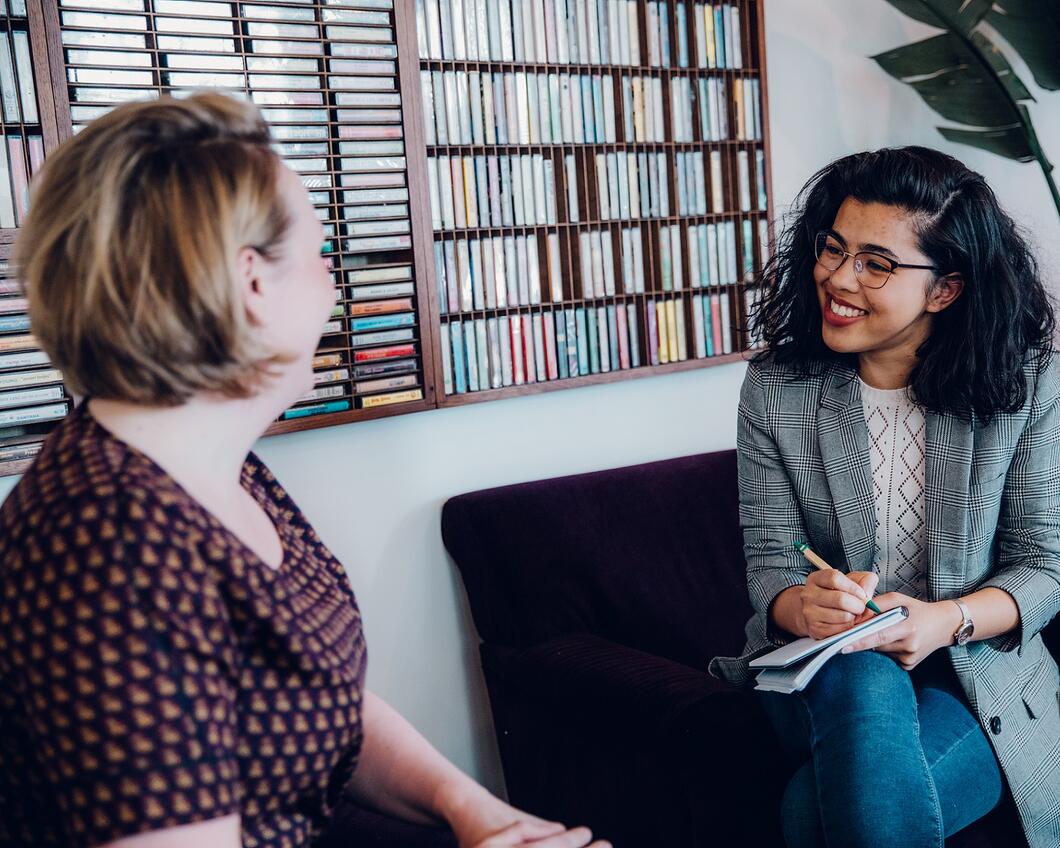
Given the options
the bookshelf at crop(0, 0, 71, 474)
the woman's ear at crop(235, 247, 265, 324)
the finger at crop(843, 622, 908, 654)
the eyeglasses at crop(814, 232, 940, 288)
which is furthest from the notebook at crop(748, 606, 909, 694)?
the bookshelf at crop(0, 0, 71, 474)

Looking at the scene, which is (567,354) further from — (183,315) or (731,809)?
(183,315)

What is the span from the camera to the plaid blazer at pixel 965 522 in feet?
5.31

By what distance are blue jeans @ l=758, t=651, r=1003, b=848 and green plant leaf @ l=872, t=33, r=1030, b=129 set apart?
1530 millimetres

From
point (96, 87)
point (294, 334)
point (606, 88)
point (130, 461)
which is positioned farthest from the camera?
point (606, 88)

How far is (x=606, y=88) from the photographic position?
237 centimetres

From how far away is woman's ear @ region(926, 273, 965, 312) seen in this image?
173 cm

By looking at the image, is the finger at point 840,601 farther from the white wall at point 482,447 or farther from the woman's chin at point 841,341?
the white wall at point 482,447

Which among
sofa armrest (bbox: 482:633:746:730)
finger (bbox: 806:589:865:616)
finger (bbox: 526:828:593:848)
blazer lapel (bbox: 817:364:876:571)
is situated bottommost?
sofa armrest (bbox: 482:633:746:730)

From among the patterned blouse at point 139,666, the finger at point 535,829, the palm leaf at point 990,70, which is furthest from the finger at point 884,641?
the palm leaf at point 990,70

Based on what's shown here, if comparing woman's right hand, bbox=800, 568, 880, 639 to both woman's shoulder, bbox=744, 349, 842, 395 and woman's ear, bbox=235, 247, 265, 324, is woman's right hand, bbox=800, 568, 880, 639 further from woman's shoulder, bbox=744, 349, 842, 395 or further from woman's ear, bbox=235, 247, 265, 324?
woman's ear, bbox=235, 247, 265, 324

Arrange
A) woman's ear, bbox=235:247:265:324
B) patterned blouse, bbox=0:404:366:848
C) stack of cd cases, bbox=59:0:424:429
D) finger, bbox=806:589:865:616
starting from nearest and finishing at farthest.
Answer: patterned blouse, bbox=0:404:366:848 < woman's ear, bbox=235:247:265:324 < finger, bbox=806:589:865:616 < stack of cd cases, bbox=59:0:424:429

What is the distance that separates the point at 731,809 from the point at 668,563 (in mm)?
682

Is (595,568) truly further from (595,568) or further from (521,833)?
(521,833)

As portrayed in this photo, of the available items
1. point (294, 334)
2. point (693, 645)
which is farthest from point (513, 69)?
point (294, 334)
